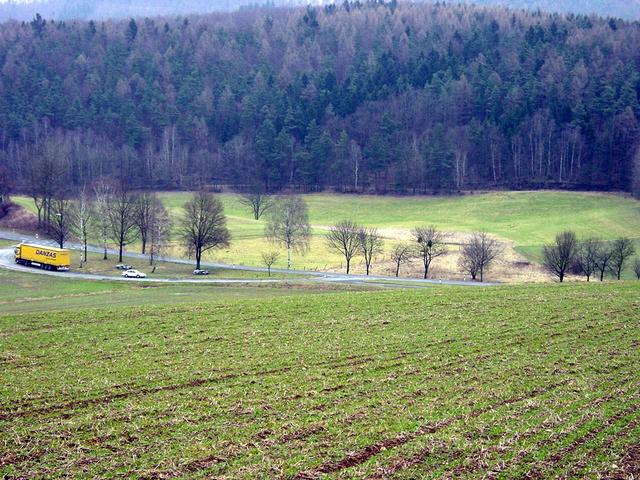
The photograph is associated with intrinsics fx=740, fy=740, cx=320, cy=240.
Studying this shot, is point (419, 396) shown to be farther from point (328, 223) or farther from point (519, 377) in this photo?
point (328, 223)

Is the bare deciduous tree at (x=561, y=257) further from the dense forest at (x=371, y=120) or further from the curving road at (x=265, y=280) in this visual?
the dense forest at (x=371, y=120)

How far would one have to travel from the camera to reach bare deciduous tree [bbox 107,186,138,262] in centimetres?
8544

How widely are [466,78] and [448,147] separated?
32.6m

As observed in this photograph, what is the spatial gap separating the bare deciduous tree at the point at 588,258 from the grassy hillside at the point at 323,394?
43.8m

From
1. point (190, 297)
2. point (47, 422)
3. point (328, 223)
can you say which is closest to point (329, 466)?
point (47, 422)

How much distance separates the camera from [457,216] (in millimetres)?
121375

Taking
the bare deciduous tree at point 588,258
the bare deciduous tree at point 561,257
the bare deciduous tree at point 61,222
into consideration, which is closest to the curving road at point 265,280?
the bare deciduous tree at point 61,222

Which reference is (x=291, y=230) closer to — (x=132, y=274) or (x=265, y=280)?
(x=265, y=280)

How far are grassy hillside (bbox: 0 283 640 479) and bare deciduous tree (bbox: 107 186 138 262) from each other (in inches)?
2002

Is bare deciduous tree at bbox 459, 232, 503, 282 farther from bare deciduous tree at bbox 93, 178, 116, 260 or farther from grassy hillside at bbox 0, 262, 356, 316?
bare deciduous tree at bbox 93, 178, 116, 260

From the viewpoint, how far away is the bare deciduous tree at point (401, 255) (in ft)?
265

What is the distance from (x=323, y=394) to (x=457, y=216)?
102 meters

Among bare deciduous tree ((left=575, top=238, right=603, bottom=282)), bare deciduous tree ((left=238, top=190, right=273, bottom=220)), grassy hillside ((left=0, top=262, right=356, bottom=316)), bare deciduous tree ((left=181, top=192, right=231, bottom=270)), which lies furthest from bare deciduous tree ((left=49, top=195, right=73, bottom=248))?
bare deciduous tree ((left=575, top=238, right=603, bottom=282))

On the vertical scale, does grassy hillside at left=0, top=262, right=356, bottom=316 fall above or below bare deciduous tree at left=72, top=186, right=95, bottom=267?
below
